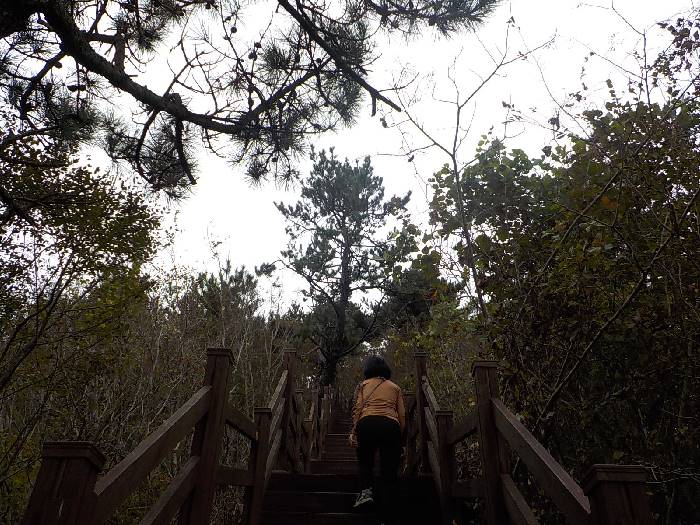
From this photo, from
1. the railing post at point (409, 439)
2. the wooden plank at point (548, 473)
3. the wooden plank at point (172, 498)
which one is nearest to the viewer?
the wooden plank at point (548, 473)

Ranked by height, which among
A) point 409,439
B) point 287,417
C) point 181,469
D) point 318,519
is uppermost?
point 287,417

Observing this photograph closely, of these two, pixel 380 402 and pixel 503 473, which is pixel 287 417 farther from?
pixel 503 473

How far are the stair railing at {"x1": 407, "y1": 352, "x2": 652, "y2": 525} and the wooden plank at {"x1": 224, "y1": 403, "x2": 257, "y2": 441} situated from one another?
5.14 ft

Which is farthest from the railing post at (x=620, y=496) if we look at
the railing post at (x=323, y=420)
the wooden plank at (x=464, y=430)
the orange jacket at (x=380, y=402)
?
the railing post at (x=323, y=420)

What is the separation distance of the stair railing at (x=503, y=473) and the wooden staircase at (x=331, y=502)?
178mm

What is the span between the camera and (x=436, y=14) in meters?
3.94

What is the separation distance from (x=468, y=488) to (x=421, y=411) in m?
1.86

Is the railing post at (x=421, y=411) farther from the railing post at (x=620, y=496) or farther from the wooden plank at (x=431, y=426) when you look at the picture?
the railing post at (x=620, y=496)

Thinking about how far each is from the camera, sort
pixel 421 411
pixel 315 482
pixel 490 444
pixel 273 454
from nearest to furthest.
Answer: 1. pixel 490 444
2. pixel 273 454
3. pixel 315 482
4. pixel 421 411

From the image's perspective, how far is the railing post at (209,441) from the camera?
8.40 feet

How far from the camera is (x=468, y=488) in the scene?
3434 millimetres

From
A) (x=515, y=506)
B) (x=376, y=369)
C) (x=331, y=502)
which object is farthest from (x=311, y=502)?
(x=515, y=506)

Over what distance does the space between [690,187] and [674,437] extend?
2046 mm

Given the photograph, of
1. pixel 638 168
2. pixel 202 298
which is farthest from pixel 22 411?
pixel 638 168
